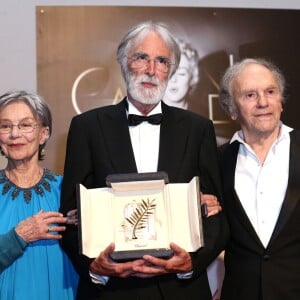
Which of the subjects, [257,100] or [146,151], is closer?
[146,151]

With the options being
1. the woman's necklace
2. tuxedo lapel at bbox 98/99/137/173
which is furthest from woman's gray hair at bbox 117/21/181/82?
the woman's necklace

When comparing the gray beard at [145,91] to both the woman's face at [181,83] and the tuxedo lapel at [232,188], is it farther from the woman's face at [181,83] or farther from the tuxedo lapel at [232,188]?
the woman's face at [181,83]

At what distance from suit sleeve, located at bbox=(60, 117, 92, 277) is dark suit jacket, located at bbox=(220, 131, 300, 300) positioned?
1.86 ft

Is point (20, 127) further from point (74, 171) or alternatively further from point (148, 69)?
point (148, 69)

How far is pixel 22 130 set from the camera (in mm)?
2082

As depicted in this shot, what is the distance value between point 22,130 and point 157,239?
0.70 m

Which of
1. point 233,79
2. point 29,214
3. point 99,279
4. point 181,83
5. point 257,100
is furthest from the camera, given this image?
point 181,83

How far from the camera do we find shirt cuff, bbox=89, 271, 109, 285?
1.83 m

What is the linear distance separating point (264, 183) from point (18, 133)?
0.94m

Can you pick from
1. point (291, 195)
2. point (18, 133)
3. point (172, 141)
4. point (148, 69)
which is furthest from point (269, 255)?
point (18, 133)

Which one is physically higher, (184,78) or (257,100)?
(184,78)

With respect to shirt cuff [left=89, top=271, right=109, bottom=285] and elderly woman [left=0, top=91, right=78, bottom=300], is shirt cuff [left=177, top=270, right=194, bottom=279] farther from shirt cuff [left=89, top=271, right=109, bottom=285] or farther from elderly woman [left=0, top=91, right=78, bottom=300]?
elderly woman [left=0, top=91, right=78, bottom=300]

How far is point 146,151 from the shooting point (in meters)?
1.93

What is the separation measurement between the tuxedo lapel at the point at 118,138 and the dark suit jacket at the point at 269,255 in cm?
45
